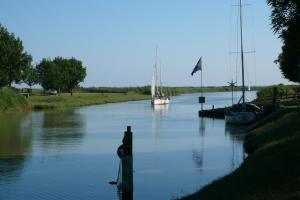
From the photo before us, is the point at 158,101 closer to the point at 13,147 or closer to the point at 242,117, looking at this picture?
the point at 242,117

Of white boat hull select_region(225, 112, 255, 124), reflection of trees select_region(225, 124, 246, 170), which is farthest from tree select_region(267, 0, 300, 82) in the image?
white boat hull select_region(225, 112, 255, 124)

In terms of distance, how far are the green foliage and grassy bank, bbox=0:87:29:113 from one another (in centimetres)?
4810

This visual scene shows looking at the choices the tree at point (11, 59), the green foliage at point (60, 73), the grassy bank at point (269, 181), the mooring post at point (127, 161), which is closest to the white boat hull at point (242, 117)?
the grassy bank at point (269, 181)

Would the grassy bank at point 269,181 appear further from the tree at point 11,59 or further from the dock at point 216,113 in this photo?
the tree at point 11,59

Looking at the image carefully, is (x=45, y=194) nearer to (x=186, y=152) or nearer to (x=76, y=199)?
(x=76, y=199)

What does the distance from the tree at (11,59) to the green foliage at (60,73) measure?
4030 centimetres

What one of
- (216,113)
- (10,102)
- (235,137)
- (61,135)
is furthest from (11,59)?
(235,137)

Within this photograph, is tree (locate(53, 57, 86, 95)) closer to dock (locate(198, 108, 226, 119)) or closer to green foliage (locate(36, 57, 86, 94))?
green foliage (locate(36, 57, 86, 94))

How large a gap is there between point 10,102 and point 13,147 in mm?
49100

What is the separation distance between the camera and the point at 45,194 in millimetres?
22047

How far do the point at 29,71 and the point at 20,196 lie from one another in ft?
262

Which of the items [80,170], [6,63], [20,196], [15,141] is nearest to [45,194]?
[20,196]

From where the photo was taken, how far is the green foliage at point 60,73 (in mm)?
139625

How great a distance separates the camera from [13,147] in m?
39.3
